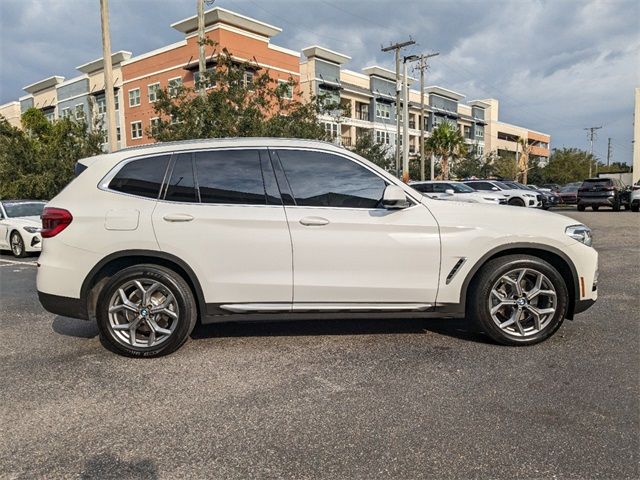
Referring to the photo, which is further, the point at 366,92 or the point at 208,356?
the point at 366,92

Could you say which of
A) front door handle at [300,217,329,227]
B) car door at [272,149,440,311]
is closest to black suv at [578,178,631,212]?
car door at [272,149,440,311]

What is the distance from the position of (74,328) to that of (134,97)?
154 feet

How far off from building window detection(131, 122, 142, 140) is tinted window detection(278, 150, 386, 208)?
4614 centimetres

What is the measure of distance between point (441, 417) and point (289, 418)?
0.93m

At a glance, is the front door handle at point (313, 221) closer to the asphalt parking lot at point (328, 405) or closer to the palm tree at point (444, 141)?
the asphalt parking lot at point (328, 405)

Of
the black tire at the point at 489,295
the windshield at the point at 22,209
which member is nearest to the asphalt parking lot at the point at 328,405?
the black tire at the point at 489,295

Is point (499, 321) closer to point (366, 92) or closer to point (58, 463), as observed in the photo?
point (58, 463)

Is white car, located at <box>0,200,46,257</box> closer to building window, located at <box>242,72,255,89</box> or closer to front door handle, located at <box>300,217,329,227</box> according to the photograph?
building window, located at <box>242,72,255,89</box>

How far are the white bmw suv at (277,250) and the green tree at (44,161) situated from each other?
19482 millimetres

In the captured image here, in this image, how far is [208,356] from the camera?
155 inches

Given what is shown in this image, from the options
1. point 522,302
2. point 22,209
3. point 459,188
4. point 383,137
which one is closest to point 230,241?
point 522,302

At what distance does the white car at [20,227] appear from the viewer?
34.8 ft

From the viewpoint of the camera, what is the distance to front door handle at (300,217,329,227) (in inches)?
152

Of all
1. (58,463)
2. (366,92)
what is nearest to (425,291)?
(58,463)
